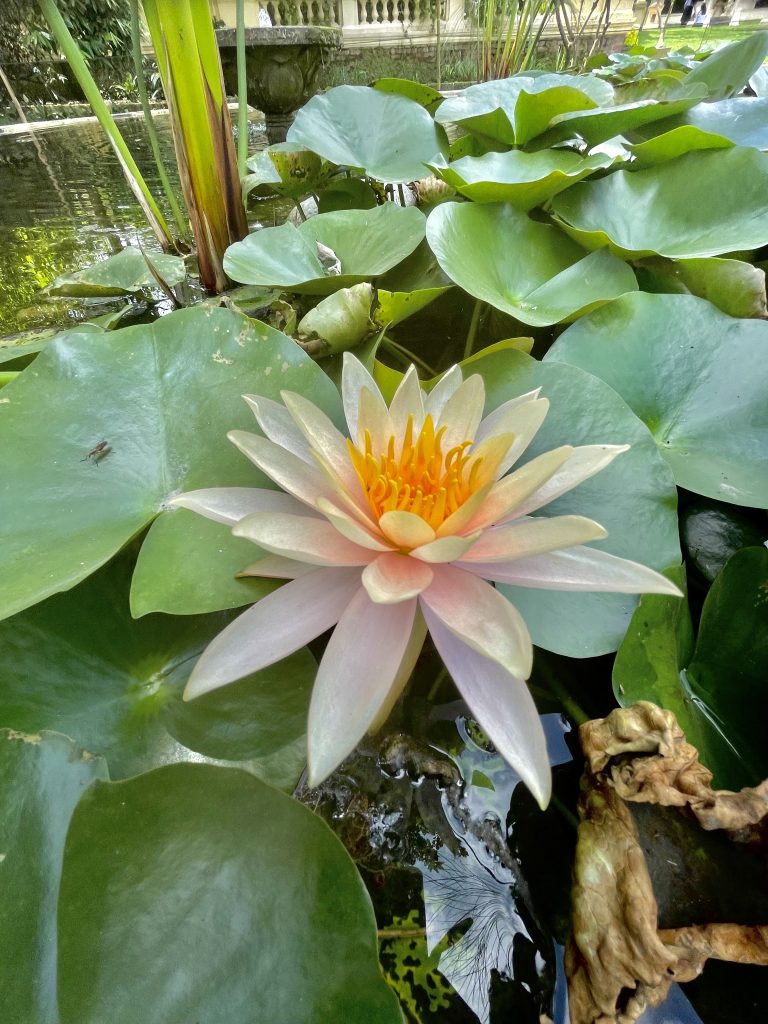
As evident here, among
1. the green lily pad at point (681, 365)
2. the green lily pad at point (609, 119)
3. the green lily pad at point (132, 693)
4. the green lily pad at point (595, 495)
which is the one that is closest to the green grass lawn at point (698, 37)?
the green lily pad at point (609, 119)

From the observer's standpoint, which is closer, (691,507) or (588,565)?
(588,565)

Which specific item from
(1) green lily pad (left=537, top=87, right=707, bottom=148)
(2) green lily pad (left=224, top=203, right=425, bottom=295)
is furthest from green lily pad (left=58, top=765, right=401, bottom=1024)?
(1) green lily pad (left=537, top=87, right=707, bottom=148)

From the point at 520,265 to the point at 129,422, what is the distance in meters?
0.74

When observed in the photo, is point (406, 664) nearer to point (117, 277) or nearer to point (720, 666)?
point (720, 666)

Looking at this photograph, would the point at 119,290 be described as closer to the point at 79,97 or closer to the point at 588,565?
the point at 588,565

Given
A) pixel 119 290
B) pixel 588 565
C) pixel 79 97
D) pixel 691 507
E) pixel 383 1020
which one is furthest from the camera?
pixel 79 97

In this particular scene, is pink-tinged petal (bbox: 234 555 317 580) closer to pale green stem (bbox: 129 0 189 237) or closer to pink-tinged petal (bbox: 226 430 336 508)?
pink-tinged petal (bbox: 226 430 336 508)

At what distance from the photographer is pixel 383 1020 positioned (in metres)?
0.41

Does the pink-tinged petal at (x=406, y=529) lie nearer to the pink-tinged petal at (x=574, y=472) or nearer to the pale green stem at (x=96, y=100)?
the pink-tinged petal at (x=574, y=472)

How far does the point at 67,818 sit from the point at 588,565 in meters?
0.52

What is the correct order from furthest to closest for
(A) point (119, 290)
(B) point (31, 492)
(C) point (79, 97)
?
(C) point (79, 97) < (A) point (119, 290) < (B) point (31, 492)

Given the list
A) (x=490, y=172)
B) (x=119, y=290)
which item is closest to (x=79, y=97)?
(x=119, y=290)

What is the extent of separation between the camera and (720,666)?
0.65 m

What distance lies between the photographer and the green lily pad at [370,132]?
55.4 inches
